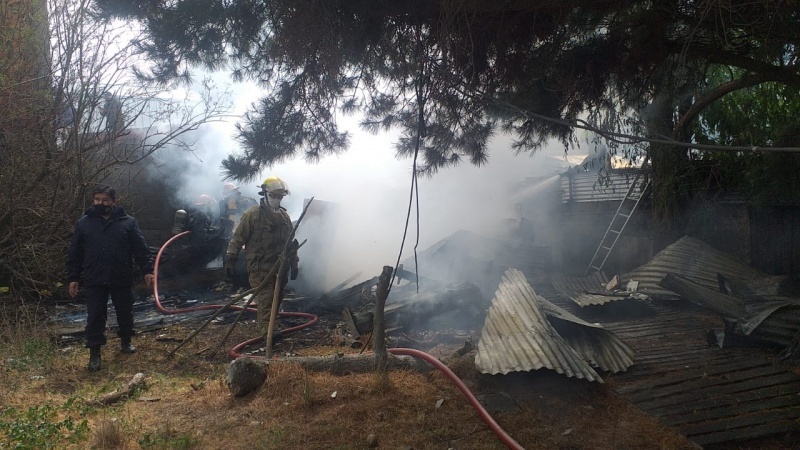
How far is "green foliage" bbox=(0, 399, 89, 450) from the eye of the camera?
355 cm

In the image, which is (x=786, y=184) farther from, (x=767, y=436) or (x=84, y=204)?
(x=84, y=204)

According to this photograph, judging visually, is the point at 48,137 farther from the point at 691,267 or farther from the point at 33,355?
the point at 691,267

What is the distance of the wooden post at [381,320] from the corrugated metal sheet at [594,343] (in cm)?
196

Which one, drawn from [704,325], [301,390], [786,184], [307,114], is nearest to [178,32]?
[307,114]

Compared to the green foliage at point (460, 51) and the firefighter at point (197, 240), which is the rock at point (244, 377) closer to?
the green foliage at point (460, 51)

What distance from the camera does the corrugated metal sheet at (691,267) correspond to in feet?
29.8

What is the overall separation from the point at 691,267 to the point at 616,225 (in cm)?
307

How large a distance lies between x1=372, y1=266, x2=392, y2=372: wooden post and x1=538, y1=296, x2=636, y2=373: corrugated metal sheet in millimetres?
1963

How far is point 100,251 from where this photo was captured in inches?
225


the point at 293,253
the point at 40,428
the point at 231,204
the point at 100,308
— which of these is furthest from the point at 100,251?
the point at 231,204

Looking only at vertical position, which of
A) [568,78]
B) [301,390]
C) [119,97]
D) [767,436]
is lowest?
[767,436]

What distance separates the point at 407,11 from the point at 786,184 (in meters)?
8.15

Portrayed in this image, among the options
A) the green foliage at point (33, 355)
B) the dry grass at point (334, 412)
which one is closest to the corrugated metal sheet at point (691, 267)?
the dry grass at point (334, 412)

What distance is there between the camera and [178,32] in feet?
12.7
